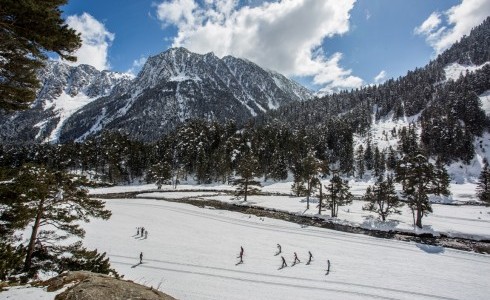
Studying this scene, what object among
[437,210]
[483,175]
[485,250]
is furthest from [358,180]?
[485,250]

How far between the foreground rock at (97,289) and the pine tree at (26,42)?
A: 6862mm

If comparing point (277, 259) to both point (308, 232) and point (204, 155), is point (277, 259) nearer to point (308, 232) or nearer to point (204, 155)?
point (308, 232)

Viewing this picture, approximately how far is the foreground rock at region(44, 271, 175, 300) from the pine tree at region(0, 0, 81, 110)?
6.86 meters

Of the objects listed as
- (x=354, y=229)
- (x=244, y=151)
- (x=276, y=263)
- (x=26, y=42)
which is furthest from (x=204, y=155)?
(x=26, y=42)

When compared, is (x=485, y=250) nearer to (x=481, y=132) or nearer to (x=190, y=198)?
(x=190, y=198)

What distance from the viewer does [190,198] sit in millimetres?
80562

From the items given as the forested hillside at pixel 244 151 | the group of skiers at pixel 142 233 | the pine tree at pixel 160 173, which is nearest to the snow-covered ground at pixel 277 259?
the group of skiers at pixel 142 233

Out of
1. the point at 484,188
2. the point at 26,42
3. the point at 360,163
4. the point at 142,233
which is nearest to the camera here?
the point at 26,42

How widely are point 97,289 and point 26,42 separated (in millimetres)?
8946

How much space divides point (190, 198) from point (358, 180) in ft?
265

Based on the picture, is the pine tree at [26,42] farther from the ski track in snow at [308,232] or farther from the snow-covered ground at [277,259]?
the ski track in snow at [308,232]

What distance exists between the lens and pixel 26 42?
34.3 ft

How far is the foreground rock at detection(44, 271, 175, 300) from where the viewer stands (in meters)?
7.62

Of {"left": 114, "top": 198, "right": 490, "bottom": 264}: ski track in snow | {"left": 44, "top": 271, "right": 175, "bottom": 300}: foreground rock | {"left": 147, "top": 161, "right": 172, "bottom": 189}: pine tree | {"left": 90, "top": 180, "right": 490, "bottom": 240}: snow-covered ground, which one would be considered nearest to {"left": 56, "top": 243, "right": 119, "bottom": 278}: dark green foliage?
{"left": 44, "top": 271, "right": 175, "bottom": 300}: foreground rock
